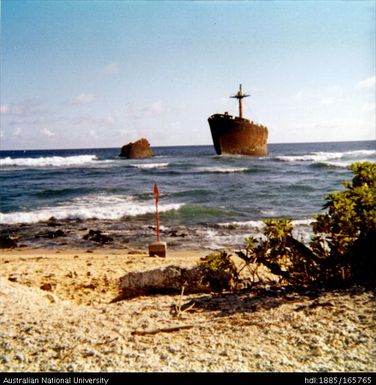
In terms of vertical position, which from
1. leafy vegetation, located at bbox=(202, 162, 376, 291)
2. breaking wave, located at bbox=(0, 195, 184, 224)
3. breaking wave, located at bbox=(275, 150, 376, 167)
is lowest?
breaking wave, located at bbox=(0, 195, 184, 224)

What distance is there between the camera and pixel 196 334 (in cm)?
365

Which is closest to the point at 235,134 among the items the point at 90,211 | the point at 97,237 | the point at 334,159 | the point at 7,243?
the point at 334,159

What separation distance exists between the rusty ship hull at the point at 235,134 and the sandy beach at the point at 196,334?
4331 centimetres

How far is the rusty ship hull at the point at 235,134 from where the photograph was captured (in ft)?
154

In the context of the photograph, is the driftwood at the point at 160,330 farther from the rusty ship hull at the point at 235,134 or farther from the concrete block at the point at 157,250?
the rusty ship hull at the point at 235,134

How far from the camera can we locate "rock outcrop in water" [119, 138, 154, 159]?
62.8m

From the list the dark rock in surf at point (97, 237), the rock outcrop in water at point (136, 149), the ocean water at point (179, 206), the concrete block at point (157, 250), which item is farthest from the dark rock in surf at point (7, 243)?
the rock outcrop in water at point (136, 149)

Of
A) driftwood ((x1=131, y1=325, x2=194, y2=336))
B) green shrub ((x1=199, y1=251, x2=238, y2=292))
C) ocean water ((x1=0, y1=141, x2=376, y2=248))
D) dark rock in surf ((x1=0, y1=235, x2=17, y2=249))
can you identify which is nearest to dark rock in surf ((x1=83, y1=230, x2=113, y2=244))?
ocean water ((x1=0, y1=141, x2=376, y2=248))

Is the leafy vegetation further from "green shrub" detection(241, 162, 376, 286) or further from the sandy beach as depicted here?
the sandy beach

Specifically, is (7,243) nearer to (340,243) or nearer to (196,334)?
(196,334)

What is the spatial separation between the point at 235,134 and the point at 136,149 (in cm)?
2113

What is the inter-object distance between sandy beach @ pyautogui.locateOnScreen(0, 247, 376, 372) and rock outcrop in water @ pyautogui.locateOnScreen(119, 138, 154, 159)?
58428 millimetres

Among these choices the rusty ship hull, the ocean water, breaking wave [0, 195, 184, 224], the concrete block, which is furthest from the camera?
the rusty ship hull
